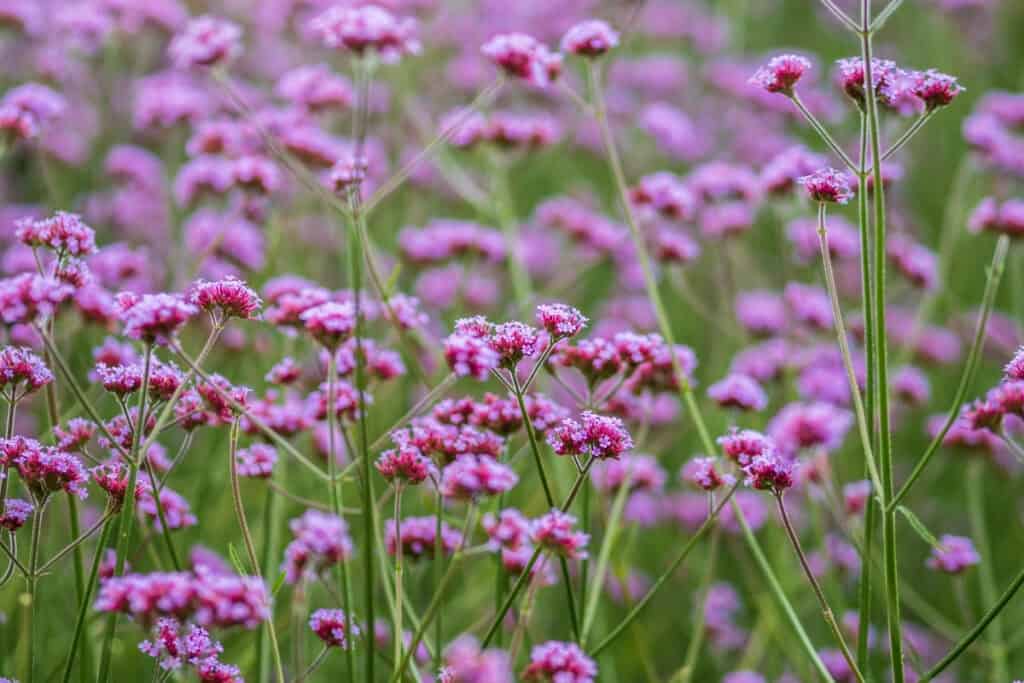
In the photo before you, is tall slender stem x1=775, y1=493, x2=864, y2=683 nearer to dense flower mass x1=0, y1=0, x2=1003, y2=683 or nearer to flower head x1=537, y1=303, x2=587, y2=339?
dense flower mass x1=0, y1=0, x2=1003, y2=683

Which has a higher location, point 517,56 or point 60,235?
point 517,56

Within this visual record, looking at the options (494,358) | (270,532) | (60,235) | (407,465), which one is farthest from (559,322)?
(270,532)

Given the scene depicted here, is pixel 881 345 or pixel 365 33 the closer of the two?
pixel 881 345

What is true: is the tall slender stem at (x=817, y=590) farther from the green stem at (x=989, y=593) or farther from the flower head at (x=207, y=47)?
the flower head at (x=207, y=47)

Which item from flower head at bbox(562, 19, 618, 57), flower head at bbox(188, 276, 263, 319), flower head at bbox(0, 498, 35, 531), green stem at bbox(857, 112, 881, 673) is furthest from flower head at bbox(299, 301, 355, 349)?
flower head at bbox(562, 19, 618, 57)

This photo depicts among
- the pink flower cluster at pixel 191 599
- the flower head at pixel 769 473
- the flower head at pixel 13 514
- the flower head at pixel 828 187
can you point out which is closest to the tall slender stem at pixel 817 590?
the flower head at pixel 769 473

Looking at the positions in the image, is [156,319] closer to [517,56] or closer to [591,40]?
[517,56]

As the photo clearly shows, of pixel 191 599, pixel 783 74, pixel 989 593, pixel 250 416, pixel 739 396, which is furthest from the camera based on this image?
pixel 989 593

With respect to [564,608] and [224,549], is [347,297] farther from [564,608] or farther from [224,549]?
[564,608]

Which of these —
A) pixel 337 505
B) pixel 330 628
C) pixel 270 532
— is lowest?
pixel 330 628
